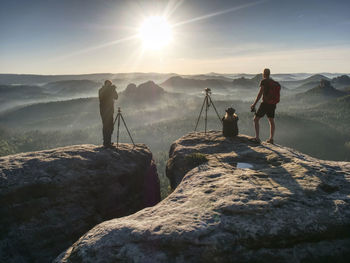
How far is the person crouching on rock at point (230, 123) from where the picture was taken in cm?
1474

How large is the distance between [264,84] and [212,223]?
938 cm

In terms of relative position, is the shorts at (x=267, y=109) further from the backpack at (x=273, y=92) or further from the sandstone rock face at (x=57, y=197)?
the sandstone rock face at (x=57, y=197)

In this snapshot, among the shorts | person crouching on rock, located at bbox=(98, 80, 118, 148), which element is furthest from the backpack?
person crouching on rock, located at bbox=(98, 80, 118, 148)

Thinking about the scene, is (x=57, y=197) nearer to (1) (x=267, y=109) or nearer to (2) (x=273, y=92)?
(1) (x=267, y=109)

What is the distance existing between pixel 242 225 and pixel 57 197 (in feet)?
30.0

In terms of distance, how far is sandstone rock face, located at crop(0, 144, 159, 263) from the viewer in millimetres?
9891

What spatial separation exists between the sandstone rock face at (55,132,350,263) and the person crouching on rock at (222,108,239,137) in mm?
5953

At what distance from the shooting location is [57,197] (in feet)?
36.4

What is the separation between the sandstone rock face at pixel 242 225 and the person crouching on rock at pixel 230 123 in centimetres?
595

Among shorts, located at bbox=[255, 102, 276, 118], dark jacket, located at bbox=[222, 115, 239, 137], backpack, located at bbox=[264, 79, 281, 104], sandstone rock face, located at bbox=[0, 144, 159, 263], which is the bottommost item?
sandstone rock face, located at bbox=[0, 144, 159, 263]

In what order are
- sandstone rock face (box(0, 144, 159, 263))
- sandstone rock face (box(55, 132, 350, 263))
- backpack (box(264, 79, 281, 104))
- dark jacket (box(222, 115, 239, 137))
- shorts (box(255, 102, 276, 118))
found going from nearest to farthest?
sandstone rock face (box(55, 132, 350, 263)) < sandstone rock face (box(0, 144, 159, 263)) < backpack (box(264, 79, 281, 104)) < shorts (box(255, 102, 276, 118)) < dark jacket (box(222, 115, 239, 137))

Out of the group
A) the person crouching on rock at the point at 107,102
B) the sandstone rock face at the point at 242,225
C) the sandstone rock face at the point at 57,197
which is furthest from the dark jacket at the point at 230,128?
the person crouching on rock at the point at 107,102

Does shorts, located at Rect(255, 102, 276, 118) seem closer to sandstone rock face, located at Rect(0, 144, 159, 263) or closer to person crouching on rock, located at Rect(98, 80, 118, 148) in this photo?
sandstone rock face, located at Rect(0, 144, 159, 263)

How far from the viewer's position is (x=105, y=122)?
14617 mm
